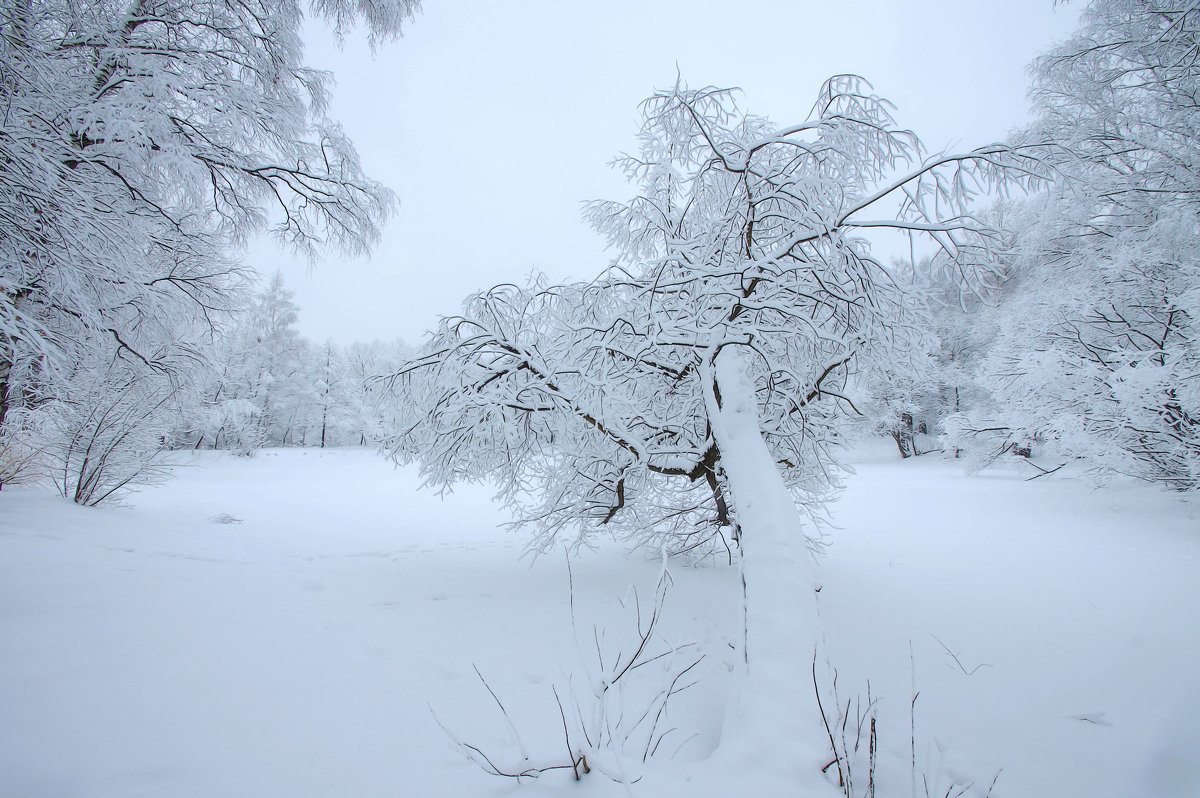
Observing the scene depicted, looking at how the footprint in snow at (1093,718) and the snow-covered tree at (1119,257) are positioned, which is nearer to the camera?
the footprint in snow at (1093,718)

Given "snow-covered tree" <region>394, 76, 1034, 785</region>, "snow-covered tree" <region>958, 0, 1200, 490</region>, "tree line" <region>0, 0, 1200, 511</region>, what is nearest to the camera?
"snow-covered tree" <region>394, 76, 1034, 785</region>

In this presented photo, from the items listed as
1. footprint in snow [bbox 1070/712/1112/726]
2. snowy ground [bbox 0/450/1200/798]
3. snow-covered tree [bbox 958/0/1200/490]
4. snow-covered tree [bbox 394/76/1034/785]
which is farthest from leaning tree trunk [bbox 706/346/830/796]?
snow-covered tree [bbox 958/0/1200/490]

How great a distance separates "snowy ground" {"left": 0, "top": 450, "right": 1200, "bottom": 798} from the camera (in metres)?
1.71

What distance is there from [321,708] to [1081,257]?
11.5 metres

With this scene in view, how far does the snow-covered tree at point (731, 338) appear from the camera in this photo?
2.69 meters

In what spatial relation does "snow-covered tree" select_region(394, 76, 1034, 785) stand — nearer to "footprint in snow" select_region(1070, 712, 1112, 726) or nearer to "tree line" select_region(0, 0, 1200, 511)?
"tree line" select_region(0, 0, 1200, 511)

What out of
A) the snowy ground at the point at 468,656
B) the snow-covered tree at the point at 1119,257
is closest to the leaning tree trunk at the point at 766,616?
A: the snowy ground at the point at 468,656

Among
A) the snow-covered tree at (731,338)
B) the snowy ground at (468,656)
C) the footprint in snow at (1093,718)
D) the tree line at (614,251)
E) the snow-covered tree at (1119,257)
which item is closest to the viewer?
the snowy ground at (468,656)

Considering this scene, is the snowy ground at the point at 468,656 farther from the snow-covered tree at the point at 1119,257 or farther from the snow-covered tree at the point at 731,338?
the snow-covered tree at the point at 1119,257

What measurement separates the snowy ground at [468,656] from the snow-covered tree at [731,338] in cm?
81

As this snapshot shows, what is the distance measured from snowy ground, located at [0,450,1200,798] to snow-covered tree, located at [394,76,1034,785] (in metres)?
0.81

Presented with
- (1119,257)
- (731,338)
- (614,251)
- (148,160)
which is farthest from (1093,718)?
(1119,257)

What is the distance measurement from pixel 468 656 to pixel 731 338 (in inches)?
101

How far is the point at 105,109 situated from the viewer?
3207mm
